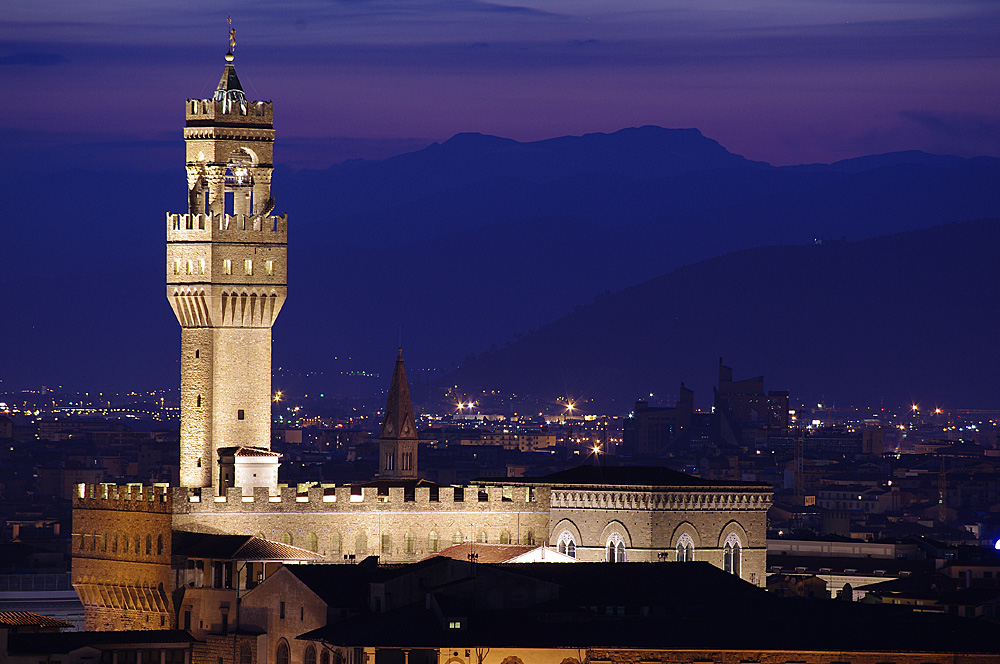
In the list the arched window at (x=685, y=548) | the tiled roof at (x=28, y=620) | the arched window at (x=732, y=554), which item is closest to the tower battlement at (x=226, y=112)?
the tiled roof at (x=28, y=620)

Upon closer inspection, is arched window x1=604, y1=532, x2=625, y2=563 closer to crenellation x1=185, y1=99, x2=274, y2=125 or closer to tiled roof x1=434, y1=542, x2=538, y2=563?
tiled roof x1=434, y1=542, x2=538, y2=563

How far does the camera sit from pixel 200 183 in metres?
78.8

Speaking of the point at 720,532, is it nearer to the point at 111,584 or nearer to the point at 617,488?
the point at 617,488

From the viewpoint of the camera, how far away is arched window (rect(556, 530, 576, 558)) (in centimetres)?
7625

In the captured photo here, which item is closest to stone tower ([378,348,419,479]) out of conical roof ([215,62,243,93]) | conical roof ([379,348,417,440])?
conical roof ([379,348,417,440])

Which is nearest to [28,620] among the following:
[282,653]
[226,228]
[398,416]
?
[282,653]

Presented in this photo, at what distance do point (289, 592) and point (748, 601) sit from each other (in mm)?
11580

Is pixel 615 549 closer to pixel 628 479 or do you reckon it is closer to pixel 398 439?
pixel 628 479

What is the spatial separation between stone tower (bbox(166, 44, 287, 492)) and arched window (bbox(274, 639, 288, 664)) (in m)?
9.70

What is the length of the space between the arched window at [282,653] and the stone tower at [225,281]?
9.70m

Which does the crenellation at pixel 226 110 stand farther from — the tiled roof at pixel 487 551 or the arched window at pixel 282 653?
the arched window at pixel 282 653

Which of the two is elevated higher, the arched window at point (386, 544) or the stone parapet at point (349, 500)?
the stone parapet at point (349, 500)

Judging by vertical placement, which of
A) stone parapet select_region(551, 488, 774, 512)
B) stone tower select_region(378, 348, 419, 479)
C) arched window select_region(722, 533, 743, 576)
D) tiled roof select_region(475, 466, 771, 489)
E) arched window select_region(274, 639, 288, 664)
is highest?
stone tower select_region(378, 348, 419, 479)

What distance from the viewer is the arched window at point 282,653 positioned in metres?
66.6
